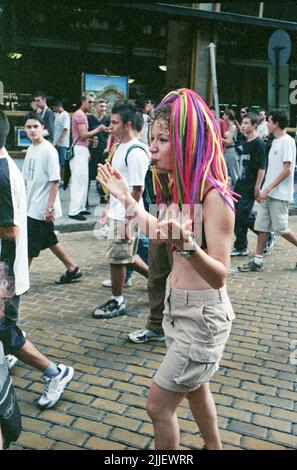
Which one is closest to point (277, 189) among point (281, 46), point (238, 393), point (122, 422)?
point (281, 46)

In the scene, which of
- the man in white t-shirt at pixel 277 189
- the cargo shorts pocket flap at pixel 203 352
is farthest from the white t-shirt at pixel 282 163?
the cargo shorts pocket flap at pixel 203 352

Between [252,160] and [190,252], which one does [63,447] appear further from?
[252,160]

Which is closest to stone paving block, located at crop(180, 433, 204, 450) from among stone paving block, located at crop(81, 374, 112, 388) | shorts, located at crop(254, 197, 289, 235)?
stone paving block, located at crop(81, 374, 112, 388)

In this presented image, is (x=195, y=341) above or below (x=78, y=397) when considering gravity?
above

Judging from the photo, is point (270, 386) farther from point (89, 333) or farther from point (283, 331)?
point (89, 333)

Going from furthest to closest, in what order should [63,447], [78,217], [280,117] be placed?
[78,217] → [280,117] → [63,447]

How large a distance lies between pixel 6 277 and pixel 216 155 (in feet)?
5.20

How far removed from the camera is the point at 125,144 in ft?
15.9

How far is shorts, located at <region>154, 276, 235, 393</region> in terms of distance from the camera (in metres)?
2.30

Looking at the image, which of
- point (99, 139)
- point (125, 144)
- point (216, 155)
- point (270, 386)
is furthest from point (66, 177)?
point (216, 155)

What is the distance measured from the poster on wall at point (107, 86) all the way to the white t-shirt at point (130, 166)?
→ 8572 millimetres

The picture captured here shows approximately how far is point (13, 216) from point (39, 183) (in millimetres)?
2450

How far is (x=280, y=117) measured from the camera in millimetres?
6680

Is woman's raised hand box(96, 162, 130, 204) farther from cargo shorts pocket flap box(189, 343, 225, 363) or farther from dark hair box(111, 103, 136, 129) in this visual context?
dark hair box(111, 103, 136, 129)
